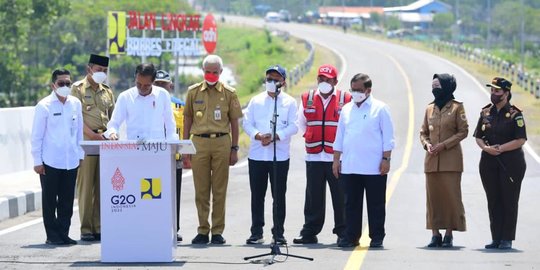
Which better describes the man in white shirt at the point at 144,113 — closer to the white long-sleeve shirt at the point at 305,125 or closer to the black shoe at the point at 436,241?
the white long-sleeve shirt at the point at 305,125

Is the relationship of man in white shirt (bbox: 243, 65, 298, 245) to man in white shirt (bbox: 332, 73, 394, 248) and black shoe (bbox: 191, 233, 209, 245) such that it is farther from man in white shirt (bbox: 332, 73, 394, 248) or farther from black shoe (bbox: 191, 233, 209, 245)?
man in white shirt (bbox: 332, 73, 394, 248)

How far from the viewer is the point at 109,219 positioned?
12.1 meters

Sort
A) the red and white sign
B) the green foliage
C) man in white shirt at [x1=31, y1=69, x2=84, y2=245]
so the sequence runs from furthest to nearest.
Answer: the green foliage < the red and white sign < man in white shirt at [x1=31, y1=69, x2=84, y2=245]

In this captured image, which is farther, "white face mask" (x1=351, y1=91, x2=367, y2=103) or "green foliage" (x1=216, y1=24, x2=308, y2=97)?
"green foliage" (x1=216, y1=24, x2=308, y2=97)

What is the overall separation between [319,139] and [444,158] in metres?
1.40

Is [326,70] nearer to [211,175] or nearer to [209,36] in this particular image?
[211,175]

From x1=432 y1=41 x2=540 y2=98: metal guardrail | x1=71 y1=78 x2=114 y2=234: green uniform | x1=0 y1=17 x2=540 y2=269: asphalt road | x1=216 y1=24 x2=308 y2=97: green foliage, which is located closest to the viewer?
x1=0 y1=17 x2=540 y2=269: asphalt road

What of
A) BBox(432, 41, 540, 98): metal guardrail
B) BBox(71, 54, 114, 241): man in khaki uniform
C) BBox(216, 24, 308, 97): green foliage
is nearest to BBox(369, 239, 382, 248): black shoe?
BBox(71, 54, 114, 241): man in khaki uniform

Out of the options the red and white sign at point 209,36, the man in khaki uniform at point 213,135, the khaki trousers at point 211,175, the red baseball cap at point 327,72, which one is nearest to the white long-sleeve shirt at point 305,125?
the red baseball cap at point 327,72

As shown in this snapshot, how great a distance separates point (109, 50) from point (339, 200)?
33.7m

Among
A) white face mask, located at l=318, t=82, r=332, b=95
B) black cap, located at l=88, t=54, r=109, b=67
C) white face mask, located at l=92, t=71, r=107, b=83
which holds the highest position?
black cap, located at l=88, t=54, r=109, b=67

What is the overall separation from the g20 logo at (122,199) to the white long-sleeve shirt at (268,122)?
205 centimetres

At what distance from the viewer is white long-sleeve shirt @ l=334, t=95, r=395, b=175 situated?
13281mm

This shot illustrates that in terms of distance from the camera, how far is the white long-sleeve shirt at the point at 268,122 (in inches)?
542
